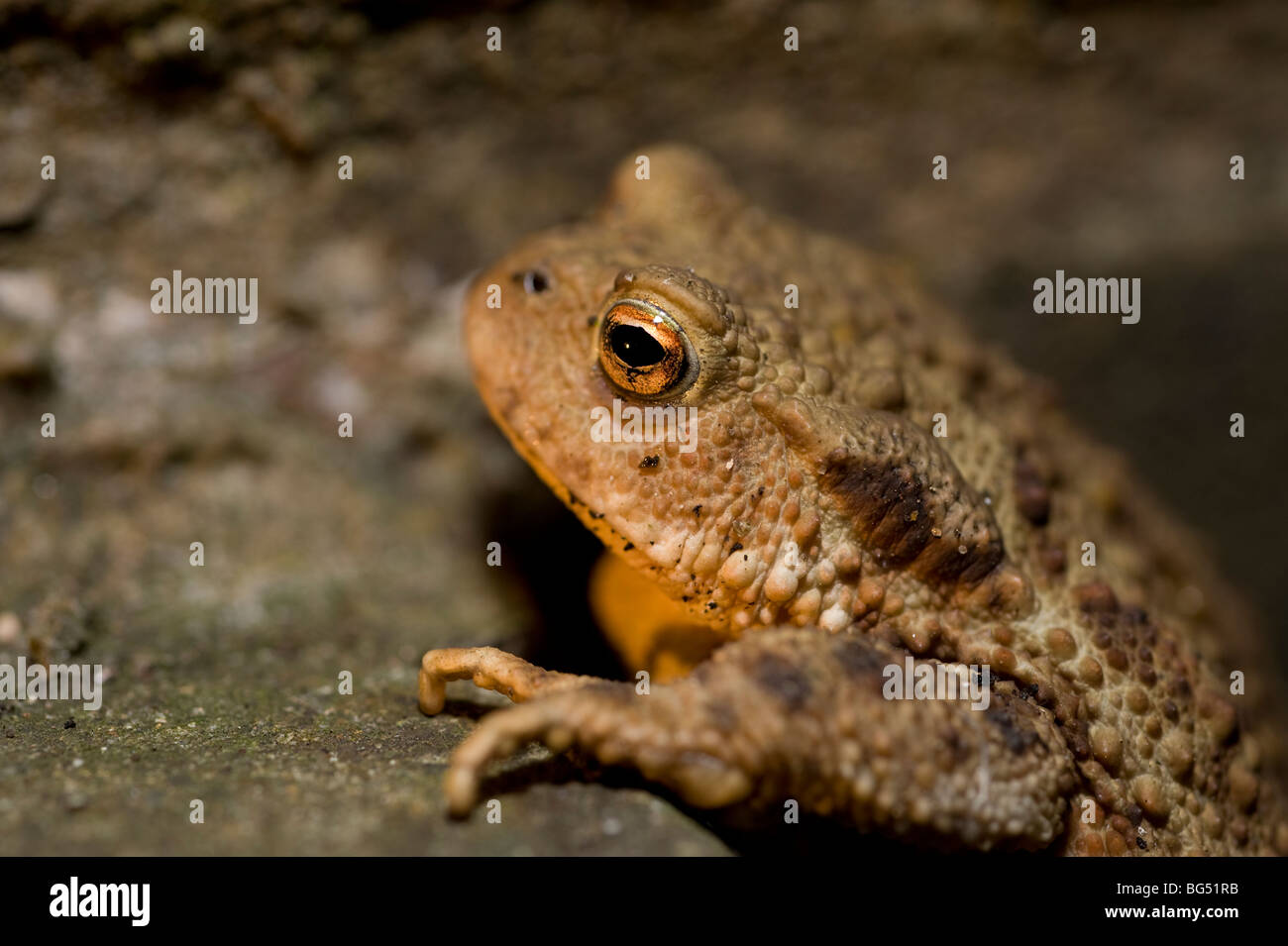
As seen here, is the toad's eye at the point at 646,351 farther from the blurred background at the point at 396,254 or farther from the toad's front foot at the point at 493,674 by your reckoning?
the blurred background at the point at 396,254

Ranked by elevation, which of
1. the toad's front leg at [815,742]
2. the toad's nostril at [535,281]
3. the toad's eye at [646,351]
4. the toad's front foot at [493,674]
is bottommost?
the toad's front leg at [815,742]

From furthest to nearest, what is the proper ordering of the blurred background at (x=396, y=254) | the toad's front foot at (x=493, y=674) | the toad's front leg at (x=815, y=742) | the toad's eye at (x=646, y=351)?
the blurred background at (x=396, y=254)
the toad's eye at (x=646, y=351)
the toad's front foot at (x=493, y=674)
the toad's front leg at (x=815, y=742)

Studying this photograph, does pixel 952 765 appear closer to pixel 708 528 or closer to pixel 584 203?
pixel 708 528

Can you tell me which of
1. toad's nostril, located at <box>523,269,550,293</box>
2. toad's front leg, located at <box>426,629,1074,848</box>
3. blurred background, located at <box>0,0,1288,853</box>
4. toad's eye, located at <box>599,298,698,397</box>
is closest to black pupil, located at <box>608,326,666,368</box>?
toad's eye, located at <box>599,298,698,397</box>

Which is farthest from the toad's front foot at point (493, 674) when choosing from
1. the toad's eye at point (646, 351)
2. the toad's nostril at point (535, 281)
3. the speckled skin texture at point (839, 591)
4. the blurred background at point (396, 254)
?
the toad's nostril at point (535, 281)

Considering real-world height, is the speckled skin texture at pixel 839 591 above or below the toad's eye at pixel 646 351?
below
